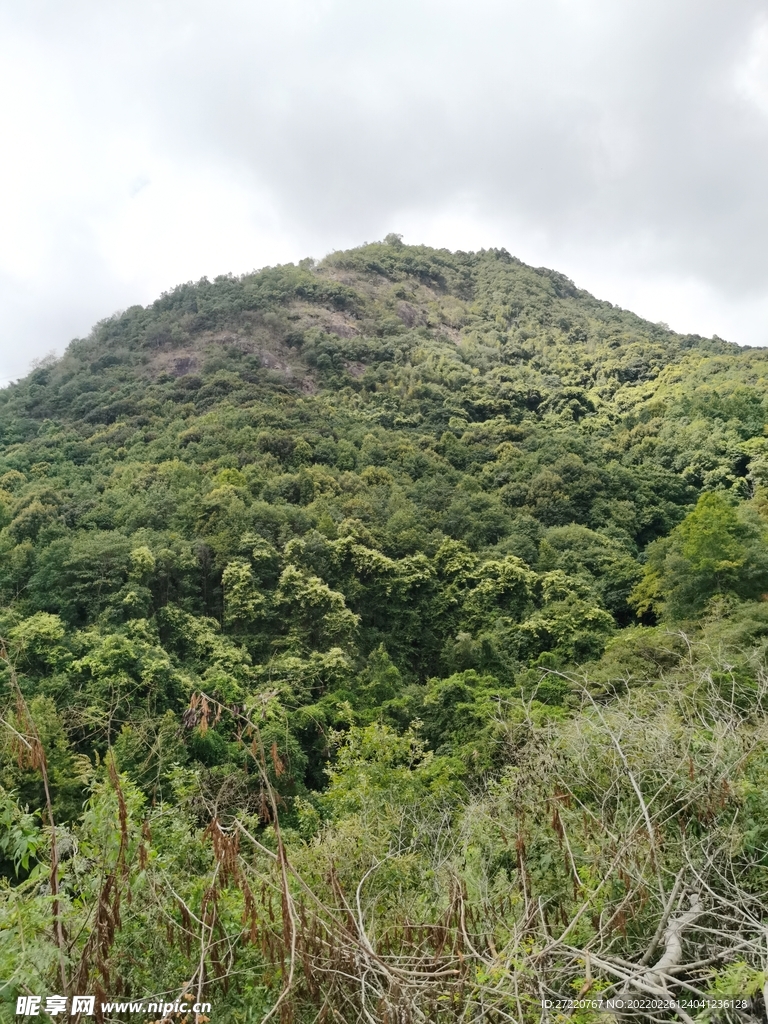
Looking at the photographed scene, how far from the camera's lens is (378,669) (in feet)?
70.9

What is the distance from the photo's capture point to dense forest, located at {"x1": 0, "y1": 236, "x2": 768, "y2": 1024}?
8.21ft

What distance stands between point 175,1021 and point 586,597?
24.8 m

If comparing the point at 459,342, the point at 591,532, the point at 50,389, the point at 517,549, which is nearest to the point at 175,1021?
the point at 517,549

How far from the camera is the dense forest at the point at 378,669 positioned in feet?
8.21

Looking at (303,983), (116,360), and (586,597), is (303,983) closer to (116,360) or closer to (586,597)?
(586,597)

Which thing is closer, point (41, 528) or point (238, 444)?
point (41, 528)

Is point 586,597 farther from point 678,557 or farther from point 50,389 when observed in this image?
point 50,389

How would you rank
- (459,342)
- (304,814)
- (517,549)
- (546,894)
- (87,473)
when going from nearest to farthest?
(546,894)
(304,814)
(517,549)
(87,473)
(459,342)

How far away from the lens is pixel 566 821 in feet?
14.1

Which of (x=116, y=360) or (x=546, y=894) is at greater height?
(x=116, y=360)

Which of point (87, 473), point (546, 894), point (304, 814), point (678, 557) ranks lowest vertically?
point (304, 814)

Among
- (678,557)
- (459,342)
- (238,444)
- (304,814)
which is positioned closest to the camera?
(304,814)

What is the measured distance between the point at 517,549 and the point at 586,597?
5.47 meters

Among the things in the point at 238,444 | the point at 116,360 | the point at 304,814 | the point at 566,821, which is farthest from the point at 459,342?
the point at 566,821
